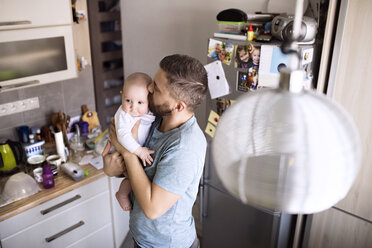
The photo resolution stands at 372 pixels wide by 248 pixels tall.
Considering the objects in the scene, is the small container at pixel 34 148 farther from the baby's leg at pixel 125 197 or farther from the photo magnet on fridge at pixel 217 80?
the photo magnet on fridge at pixel 217 80

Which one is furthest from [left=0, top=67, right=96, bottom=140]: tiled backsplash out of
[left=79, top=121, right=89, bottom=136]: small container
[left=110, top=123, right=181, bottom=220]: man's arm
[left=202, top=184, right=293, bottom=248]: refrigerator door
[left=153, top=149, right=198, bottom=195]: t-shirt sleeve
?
[left=153, top=149, right=198, bottom=195]: t-shirt sleeve

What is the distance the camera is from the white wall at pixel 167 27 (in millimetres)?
2512

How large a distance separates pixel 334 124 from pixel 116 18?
3.00 meters

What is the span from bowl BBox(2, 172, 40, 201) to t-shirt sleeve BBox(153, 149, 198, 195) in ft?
3.94

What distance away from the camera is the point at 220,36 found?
2.01 m

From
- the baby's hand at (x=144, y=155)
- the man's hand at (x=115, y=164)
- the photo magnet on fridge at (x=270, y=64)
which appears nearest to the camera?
the baby's hand at (x=144, y=155)

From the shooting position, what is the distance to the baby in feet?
4.37

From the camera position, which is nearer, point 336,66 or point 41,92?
point 336,66

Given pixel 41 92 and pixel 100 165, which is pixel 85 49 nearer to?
pixel 41 92

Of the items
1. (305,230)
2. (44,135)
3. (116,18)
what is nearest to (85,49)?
(44,135)

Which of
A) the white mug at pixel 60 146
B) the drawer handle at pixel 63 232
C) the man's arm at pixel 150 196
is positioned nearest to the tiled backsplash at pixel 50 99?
the white mug at pixel 60 146

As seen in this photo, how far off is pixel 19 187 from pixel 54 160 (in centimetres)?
38

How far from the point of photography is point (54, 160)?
2316 millimetres

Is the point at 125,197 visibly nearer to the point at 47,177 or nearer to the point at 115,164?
the point at 115,164
